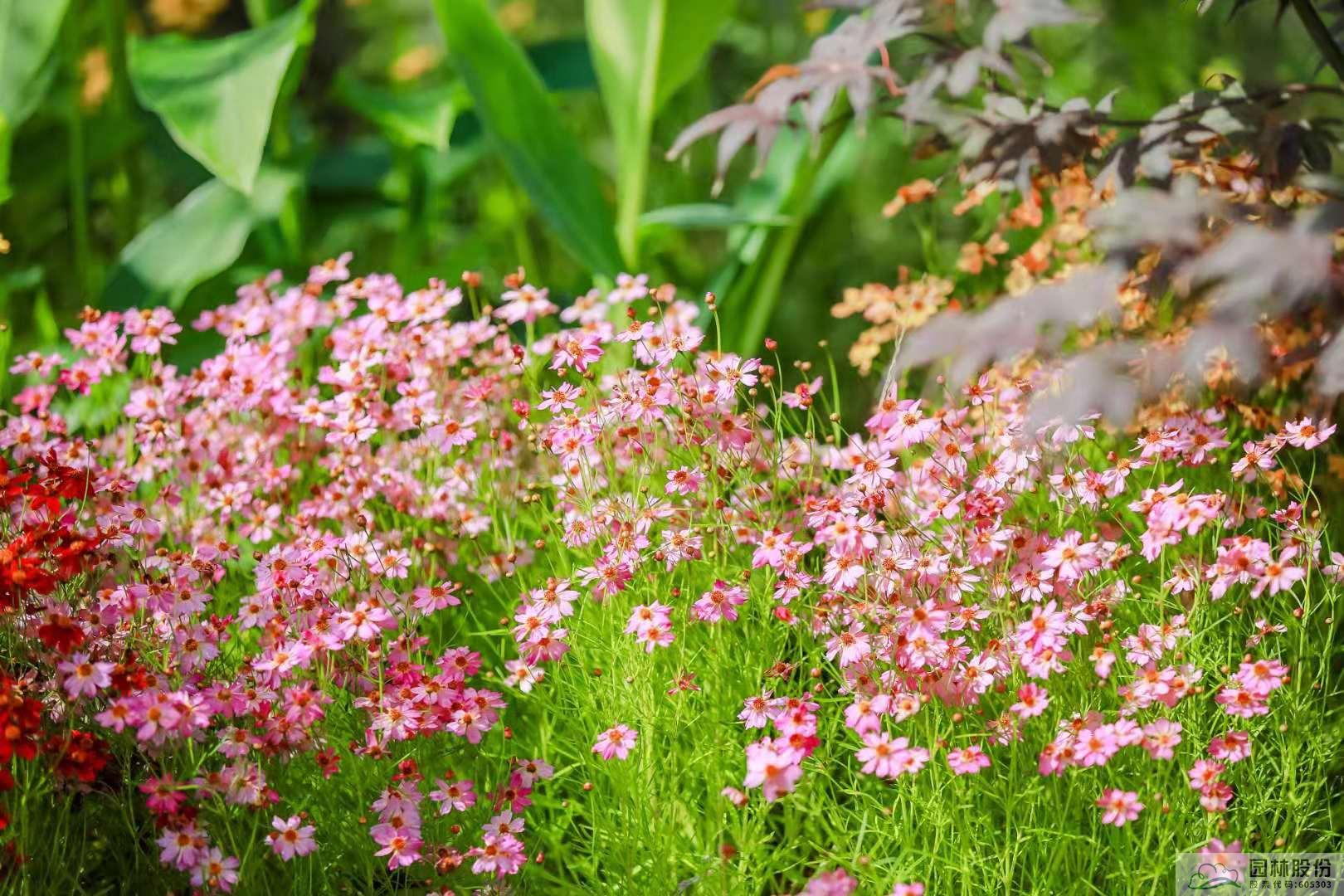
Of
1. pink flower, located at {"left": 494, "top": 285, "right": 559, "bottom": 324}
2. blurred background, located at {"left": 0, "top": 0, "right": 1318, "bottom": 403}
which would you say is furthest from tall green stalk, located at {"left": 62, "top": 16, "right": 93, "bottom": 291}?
pink flower, located at {"left": 494, "top": 285, "right": 559, "bottom": 324}

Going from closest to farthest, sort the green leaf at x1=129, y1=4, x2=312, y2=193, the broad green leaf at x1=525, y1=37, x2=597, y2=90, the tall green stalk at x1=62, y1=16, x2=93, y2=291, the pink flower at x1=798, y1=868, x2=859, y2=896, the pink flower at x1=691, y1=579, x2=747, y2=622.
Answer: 1. the pink flower at x1=798, y1=868, x2=859, y2=896
2. the pink flower at x1=691, y1=579, x2=747, y2=622
3. the green leaf at x1=129, y1=4, x2=312, y2=193
4. the tall green stalk at x1=62, y1=16, x2=93, y2=291
5. the broad green leaf at x1=525, y1=37, x2=597, y2=90

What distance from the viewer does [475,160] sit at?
3.30 meters

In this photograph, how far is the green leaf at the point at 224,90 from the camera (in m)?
2.49

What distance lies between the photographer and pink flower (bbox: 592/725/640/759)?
4.69ft

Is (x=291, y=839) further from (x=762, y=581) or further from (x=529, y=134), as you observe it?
(x=529, y=134)

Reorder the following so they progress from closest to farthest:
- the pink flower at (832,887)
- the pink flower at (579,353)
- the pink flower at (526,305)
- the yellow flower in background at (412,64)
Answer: the pink flower at (832,887)
the pink flower at (579,353)
the pink flower at (526,305)
the yellow flower in background at (412,64)

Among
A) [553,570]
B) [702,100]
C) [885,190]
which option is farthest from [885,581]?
[885,190]

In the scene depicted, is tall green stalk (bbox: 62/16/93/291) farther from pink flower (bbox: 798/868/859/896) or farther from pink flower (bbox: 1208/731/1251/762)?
pink flower (bbox: 1208/731/1251/762)

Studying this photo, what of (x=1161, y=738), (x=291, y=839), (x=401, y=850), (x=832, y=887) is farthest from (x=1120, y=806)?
(x=291, y=839)

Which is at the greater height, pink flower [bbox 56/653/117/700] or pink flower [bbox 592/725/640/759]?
pink flower [bbox 56/653/117/700]

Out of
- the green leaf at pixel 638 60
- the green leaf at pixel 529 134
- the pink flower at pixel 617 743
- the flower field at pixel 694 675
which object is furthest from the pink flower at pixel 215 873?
the green leaf at pixel 638 60

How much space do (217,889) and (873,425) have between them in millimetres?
874

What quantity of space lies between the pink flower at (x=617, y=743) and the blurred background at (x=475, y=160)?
0.99m

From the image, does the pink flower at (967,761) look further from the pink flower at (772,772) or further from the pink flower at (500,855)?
the pink flower at (500,855)
